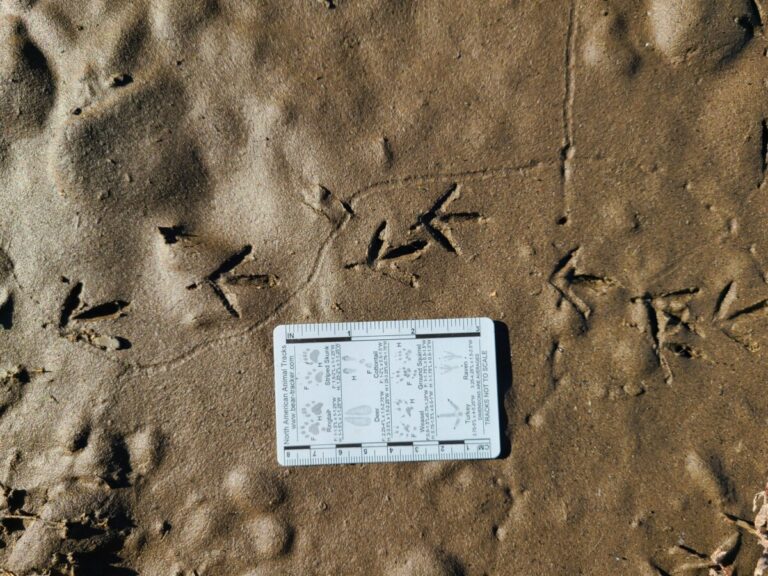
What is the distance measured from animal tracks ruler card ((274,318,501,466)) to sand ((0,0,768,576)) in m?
0.07

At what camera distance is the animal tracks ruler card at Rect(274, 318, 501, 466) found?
2.21 m

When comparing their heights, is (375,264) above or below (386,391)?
above

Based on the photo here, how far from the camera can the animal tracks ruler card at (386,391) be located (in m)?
2.21

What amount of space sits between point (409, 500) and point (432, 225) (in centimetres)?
103

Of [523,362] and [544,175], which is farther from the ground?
[544,175]

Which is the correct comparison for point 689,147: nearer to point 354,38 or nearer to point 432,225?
point 432,225

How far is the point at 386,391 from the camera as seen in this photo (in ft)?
7.37

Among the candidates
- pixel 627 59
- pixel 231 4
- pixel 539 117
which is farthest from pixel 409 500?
pixel 231 4

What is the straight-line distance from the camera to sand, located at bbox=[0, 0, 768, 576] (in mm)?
2180

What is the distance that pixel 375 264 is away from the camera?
2229 mm

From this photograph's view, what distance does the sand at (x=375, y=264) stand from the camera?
2180mm

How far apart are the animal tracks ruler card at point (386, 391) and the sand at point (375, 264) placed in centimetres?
7

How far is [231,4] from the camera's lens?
223cm

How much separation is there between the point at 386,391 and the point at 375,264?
484mm
